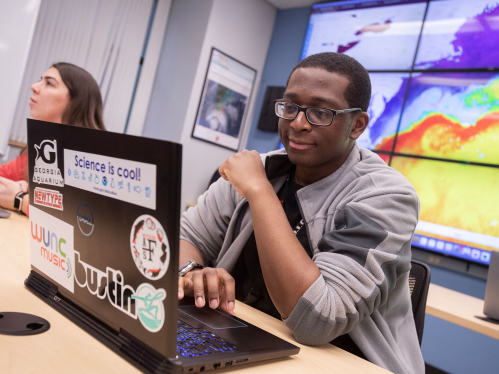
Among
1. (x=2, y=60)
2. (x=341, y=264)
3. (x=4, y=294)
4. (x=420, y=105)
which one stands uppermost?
(x=420, y=105)

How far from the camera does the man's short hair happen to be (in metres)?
1.09

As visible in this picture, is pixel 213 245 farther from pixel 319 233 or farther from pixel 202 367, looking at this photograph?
pixel 202 367

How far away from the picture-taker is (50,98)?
2006 mm

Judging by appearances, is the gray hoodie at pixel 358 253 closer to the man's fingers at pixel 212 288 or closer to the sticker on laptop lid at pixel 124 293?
the man's fingers at pixel 212 288


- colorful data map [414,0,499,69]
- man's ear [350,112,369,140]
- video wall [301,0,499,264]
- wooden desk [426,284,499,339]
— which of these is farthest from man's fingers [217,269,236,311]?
colorful data map [414,0,499,69]

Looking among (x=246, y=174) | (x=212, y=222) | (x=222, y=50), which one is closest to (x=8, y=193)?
(x=212, y=222)

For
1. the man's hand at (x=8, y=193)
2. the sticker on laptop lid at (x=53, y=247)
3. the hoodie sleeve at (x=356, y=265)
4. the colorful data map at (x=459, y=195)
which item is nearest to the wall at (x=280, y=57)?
the colorful data map at (x=459, y=195)

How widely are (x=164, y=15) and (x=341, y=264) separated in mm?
4410

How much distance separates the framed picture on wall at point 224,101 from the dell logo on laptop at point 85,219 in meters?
3.81

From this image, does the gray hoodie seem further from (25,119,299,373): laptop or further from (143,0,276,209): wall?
(143,0,276,209): wall

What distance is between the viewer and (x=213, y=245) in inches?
51.5

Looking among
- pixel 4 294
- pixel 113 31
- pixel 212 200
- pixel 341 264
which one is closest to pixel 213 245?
pixel 212 200

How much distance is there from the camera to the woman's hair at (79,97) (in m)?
2.03

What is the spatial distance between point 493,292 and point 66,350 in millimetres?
1782
